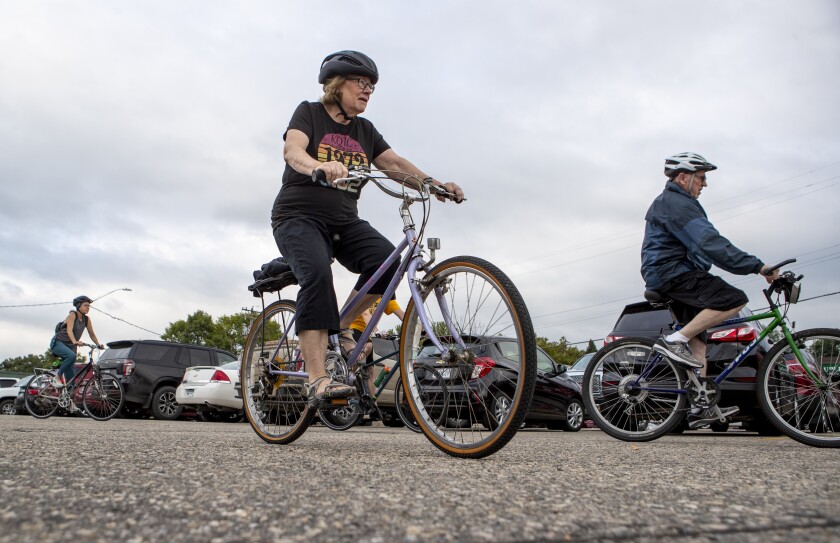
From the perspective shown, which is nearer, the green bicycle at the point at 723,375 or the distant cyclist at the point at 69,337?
the green bicycle at the point at 723,375

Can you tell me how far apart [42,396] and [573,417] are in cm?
935

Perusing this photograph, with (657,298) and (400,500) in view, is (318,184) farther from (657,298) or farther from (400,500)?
(657,298)

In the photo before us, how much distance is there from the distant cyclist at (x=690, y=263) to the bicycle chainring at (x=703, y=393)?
0.19 ft

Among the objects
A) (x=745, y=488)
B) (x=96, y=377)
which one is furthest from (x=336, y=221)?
(x=96, y=377)

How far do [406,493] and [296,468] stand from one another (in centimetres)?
74

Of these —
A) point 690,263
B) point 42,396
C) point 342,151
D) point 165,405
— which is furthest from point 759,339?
point 165,405

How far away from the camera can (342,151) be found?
4.39m

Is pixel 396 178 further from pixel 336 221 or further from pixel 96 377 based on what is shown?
pixel 96 377

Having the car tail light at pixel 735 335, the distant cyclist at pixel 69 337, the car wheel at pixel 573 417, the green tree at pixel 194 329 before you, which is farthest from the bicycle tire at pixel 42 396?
the green tree at pixel 194 329

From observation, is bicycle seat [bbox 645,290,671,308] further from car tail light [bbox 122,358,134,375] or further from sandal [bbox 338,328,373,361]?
car tail light [bbox 122,358,134,375]

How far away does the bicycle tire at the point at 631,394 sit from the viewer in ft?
17.8

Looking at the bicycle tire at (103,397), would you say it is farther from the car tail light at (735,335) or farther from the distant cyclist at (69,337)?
the car tail light at (735,335)

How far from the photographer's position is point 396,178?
4.04 m

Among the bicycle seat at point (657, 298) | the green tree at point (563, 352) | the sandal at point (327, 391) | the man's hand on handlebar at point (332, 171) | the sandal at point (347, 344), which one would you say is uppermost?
the green tree at point (563, 352)
